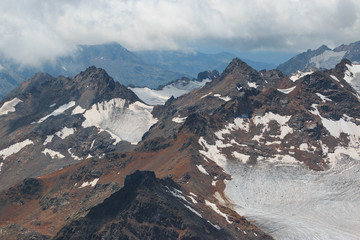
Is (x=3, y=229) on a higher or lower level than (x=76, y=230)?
lower

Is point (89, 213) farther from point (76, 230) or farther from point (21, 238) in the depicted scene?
point (21, 238)

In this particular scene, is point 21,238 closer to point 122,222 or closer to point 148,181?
point 122,222

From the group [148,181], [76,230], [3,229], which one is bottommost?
[3,229]

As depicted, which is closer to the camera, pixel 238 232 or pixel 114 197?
pixel 114 197

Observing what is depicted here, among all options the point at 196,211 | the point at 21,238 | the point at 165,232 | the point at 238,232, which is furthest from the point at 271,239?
the point at 21,238

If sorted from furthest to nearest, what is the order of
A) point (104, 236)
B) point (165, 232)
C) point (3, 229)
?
point (3, 229), point (165, 232), point (104, 236)

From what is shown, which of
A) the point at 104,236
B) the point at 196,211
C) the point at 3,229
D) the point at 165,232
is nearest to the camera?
the point at 104,236

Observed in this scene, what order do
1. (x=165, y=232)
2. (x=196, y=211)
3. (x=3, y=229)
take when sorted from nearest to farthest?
(x=165, y=232), (x=3, y=229), (x=196, y=211)

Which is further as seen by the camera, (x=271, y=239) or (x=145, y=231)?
(x=271, y=239)

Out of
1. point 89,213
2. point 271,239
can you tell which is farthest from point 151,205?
point 271,239
